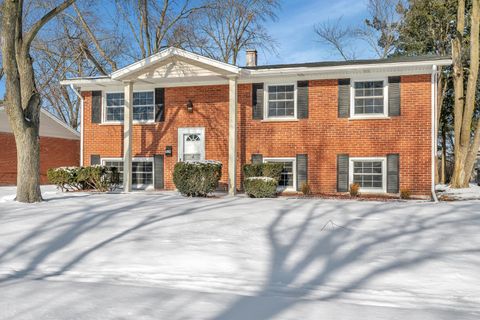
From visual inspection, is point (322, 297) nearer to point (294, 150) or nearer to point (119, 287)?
point (119, 287)

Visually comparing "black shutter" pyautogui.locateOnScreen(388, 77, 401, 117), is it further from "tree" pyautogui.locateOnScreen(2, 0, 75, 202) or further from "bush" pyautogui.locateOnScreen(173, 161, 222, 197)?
"tree" pyautogui.locateOnScreen(2, 0, 75, 202)

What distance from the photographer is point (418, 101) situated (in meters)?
13.4

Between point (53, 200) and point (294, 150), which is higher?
point (294, 150)

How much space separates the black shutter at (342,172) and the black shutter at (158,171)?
21.0 ft

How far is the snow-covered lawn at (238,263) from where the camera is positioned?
4.18m

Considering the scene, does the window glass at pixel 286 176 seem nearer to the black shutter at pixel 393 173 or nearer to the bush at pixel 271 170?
the bush at pixel 271 170

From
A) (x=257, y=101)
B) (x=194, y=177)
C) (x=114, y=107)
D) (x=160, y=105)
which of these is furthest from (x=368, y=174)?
(x=114, y=107)

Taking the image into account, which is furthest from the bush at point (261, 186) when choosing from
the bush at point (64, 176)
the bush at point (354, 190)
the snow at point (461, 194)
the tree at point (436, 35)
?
the tree at point (436, 35)

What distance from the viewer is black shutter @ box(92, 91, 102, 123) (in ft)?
53.1

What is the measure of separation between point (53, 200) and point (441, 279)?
932cm

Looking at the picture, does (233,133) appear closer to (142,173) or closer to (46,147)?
(142,173)

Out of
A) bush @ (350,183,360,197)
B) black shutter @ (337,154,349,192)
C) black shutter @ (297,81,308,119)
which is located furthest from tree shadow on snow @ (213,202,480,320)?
black shutter @ (297,81,308,119)

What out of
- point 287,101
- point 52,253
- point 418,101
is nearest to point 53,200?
point 52,253

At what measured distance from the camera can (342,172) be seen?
1406cm
